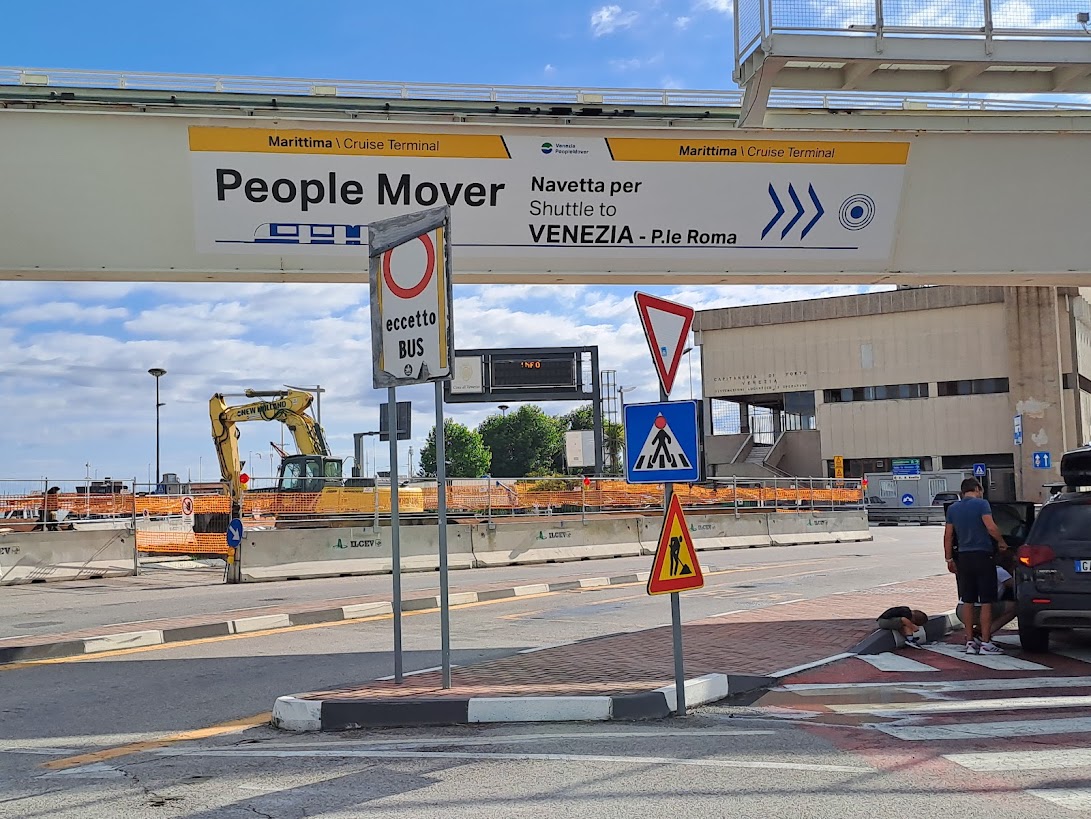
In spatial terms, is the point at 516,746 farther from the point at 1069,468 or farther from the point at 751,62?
the point at 1069,468

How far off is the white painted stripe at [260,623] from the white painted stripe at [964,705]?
24.8ft

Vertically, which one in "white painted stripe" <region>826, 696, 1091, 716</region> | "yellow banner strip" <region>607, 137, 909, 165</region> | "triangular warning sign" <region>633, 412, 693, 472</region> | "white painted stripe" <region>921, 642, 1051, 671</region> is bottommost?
"white painted stripe" <region>921, 642, 1051, 671</region>

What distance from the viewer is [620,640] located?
424 inches

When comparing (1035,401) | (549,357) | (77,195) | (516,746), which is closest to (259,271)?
(77,195)

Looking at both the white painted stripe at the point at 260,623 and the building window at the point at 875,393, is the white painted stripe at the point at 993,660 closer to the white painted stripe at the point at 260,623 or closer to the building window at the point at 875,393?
the white painted stripe at the point at 260,623

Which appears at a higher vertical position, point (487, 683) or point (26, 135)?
point (26, 135)

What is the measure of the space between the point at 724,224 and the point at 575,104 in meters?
2.07

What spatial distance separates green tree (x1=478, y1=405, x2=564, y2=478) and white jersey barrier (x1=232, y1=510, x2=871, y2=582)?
104 metres

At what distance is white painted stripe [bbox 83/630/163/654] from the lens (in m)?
11.0

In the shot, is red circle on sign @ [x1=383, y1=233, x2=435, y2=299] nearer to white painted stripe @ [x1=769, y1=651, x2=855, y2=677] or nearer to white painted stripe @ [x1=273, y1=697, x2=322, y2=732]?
white painted stripe @ [x1=273, y1=697, x2=322, y2=732]

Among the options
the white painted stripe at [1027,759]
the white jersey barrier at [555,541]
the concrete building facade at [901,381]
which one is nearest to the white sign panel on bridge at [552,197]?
the white painted stripe at [1027,759]

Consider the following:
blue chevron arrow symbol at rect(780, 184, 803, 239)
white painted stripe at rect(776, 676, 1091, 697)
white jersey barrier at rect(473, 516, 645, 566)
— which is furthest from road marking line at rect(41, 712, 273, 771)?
white jersey barrier at rect(473, 516, 645, 566)

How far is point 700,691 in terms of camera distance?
24.9 feet

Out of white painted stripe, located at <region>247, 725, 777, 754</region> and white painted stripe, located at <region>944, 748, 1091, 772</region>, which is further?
white painted stripe, located at <region>247, 725, 777, 754</region>
